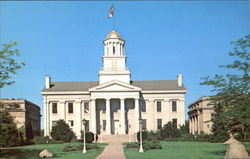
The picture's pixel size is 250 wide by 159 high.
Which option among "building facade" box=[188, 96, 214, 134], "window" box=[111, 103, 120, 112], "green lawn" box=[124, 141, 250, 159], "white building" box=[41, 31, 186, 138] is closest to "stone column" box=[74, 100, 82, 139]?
"white building" box=[41, 31, 186, 138]

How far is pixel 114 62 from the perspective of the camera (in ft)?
233

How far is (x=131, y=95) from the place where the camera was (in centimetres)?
6650

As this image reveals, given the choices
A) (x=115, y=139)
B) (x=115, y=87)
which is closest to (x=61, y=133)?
(x=115, y=139)

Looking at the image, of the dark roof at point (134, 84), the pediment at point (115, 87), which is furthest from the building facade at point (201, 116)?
the pediment at point (115, 87)

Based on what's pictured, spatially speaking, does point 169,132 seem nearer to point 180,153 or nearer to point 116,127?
point 116,127

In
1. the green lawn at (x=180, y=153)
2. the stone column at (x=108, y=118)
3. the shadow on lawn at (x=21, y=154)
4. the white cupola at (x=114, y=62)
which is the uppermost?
the white cupola at (x=114, y=62)

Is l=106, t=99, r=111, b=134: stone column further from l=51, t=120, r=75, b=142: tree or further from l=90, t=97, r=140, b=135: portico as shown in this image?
l=51, t=120, r=75, b=142: tree

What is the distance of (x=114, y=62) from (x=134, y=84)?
6932 millimetres

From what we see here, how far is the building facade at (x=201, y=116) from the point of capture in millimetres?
66438

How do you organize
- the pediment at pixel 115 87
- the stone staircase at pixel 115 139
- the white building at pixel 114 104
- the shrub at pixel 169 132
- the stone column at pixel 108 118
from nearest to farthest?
the stone staircase at pixel 115 139 → the shrub at pixel 169 132 → the stone column at pixel 108 118 → the pediment at pixel 115 87 → the white building at pixel 114 104

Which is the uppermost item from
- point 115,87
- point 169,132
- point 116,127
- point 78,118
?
point 115,87

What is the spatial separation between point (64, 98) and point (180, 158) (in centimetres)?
4832

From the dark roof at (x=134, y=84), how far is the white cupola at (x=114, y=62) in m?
4.58

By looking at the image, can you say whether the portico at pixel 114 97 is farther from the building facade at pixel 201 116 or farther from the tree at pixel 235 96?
the tree at pixel 235 96
